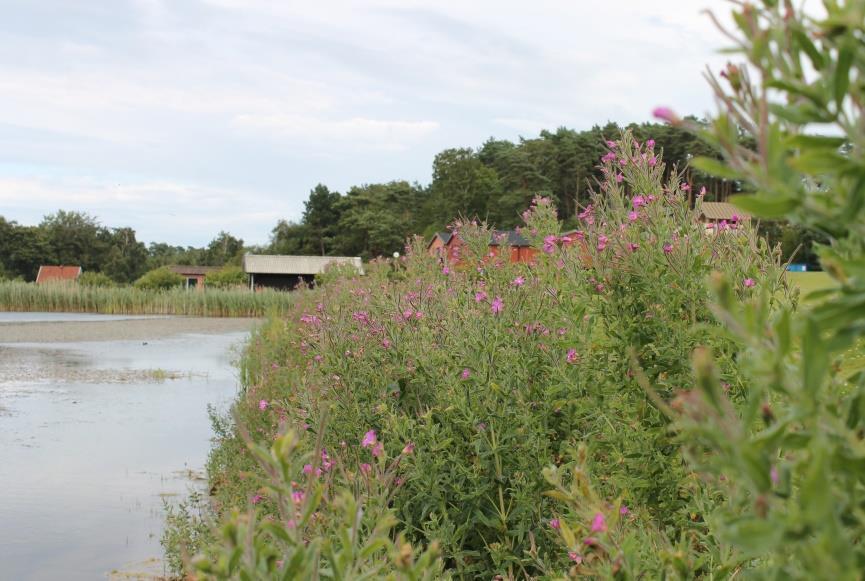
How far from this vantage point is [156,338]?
26156 millimetres

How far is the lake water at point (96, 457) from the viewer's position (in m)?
6.92

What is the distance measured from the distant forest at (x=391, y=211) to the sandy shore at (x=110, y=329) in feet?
117

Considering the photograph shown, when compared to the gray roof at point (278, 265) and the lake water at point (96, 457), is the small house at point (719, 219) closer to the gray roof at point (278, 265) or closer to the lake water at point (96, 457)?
the lake water at point (96, 457)

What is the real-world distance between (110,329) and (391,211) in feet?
191

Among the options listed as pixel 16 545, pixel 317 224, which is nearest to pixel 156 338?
pixel 16 545

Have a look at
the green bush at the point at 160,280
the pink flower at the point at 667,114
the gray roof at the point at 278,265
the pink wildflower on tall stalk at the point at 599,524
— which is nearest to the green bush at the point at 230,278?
the gray roof at the point at 278,265

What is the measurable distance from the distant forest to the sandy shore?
35.6 m

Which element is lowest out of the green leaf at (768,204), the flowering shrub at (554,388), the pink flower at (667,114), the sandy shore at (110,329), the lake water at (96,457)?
the lake water at (96,457)

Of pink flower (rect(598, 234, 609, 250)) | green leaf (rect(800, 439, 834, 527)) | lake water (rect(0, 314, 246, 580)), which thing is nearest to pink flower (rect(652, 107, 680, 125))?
green leaf (rect(800, 439, 834, 527))

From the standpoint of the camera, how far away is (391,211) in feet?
284

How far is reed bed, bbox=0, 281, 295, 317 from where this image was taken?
3975cm

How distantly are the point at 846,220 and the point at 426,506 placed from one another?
119 inches

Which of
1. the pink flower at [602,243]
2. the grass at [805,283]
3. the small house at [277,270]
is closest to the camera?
the grass at [805,283]

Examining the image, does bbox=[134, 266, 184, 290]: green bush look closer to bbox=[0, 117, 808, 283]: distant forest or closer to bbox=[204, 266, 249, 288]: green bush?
bbox=[204, 266, 249, 288]: green bush
